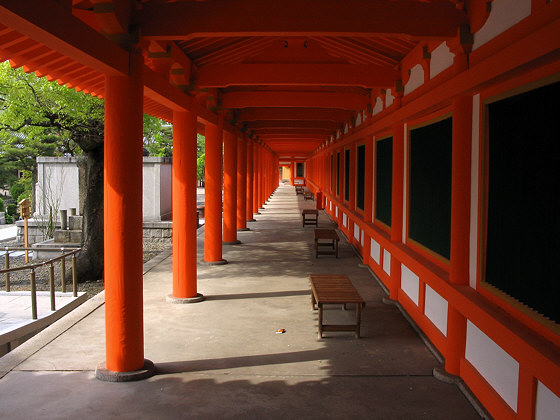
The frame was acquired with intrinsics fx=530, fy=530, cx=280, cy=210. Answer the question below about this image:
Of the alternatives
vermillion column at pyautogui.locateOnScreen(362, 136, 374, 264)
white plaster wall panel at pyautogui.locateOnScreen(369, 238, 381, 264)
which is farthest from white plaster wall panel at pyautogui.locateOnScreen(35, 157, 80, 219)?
white plaster wall panel at pyautogui.locateOnScreen(369, 238, 381, 264)

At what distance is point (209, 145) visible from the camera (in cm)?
952

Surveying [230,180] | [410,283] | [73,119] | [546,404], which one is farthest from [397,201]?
[73,119]

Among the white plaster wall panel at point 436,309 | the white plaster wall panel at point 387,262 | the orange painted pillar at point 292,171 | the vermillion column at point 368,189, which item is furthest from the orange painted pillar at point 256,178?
the orange painted pillar at point 292,171

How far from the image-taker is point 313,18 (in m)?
4.46

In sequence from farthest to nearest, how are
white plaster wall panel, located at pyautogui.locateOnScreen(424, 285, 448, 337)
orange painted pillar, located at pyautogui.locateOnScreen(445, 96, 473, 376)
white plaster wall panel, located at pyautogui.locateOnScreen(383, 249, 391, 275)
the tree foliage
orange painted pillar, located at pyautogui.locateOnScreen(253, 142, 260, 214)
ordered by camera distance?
orange painted pillar, located at pyautogui.locateOnScreen(253, 142, 260, 214) → the tree foliage → white plaster wall panel, located at pyautogui.locateOnScreen(383, 249, 391, 275) → white plaster wall panel, located at pyautogui.locateOnScreen(424, 285, 448, 337) → orange painted pillar, located at pyautogui.locateOnScreen(445, 96, 473, 376)

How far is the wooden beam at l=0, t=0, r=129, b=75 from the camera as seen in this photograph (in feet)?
9.16

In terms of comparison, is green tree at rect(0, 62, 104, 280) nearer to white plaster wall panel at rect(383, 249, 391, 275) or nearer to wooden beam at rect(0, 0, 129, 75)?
white plaster wall panel at rect(383, 249, 391, 275)

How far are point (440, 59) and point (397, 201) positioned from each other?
233 centimetres

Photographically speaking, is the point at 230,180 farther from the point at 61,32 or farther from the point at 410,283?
the point at 61,32

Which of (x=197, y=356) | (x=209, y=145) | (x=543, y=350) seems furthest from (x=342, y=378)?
(x=209, y=145)

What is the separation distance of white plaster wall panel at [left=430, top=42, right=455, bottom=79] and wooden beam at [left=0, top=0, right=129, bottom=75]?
2.98 metres

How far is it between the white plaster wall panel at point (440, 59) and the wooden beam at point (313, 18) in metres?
0.58

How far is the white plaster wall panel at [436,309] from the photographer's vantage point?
205 inches

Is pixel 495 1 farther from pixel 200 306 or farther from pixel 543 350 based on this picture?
pixel 200 306
